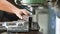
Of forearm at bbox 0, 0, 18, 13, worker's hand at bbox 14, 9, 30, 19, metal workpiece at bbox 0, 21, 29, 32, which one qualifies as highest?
forearm at bbox 0, 0, 18, 13

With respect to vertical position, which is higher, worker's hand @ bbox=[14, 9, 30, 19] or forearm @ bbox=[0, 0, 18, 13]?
forearm @ bbox=[0, 0, 18, 13]

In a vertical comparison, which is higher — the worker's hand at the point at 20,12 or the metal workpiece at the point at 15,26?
the worker's hand at the point at 20,12

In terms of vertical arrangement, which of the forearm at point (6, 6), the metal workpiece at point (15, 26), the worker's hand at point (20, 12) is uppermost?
the forearm at point (6, 6)

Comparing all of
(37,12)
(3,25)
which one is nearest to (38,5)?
(37,12)

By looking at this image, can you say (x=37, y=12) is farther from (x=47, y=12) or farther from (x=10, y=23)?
(x=10, y=23)

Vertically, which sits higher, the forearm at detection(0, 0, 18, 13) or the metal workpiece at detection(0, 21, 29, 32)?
the forearm at detection(0, 0, 18, 13)

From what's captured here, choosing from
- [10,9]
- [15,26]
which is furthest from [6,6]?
[15,26]

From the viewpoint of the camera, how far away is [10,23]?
0.68 m

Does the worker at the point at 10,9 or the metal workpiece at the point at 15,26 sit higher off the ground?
the worker at the point at 10,9

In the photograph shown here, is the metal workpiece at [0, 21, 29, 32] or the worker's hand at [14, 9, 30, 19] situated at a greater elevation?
the worker's hand at [14, 9, 30, 19]

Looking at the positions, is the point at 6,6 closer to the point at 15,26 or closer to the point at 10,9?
the point at 10,9

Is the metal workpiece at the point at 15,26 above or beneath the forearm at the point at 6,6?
beneath

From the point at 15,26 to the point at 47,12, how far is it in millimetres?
383

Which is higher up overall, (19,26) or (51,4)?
(51,4)
